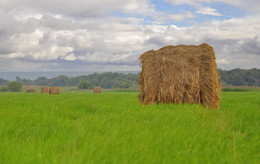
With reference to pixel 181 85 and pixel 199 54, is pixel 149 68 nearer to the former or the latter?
pixel 181 85

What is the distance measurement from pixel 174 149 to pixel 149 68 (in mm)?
8443

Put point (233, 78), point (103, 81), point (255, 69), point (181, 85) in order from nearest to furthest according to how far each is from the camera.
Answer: point (181, 85), point (233, 78), point (255, 69), point (103, 81)

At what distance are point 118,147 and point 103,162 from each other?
0.63 metres

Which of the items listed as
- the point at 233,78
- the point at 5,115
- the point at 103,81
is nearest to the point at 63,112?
the point at 5,115

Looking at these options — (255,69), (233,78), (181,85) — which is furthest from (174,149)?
(255,69)

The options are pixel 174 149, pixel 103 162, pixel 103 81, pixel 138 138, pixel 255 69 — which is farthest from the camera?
pixel 103 81

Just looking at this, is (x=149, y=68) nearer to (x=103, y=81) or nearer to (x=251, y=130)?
(x=251, y=130)

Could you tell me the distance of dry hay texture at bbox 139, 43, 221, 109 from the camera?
11312mm

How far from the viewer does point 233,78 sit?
113 metres

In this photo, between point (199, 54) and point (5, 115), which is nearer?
point (5, 115)

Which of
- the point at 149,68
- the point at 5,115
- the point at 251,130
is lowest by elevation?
the point at 251,130

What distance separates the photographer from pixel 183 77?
11.4 metres

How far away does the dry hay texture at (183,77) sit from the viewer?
A: 11.3 metres

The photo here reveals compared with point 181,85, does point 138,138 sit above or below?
below
